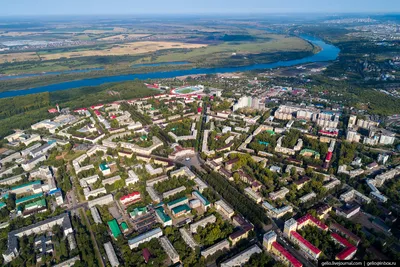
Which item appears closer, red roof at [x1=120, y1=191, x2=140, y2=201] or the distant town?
the distant town

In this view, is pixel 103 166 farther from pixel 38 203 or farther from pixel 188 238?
pixel 188 238

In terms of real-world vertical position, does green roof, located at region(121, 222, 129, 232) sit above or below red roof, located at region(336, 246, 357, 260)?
below

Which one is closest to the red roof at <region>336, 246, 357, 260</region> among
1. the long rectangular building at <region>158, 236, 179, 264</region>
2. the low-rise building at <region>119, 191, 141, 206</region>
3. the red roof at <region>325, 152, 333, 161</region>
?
the long rectangular building at <region>158, 236, 179, 264</region>

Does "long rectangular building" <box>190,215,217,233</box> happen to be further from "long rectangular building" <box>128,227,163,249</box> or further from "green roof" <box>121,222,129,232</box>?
"green roof" <box>121,222,129,232</box>

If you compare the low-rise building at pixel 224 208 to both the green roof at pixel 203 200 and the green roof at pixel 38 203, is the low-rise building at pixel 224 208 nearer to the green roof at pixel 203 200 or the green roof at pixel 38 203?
the green roof at pixel 203 200

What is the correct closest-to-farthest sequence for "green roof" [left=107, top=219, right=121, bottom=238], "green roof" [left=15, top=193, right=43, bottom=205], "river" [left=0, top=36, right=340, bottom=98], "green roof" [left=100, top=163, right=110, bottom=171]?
"green roof" [left=107, top=219, right=121, bottom=238]
"green roof" [left=15, top=193, right=43, bottom=205]
"green roof" [left=100, top=163, right=110, bottom=171]
"river" [left=0, top=36, right=340, bottom=98]

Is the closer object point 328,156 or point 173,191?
point 173,191

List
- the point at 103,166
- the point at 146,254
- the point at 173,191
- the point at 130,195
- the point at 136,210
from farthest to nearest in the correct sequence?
the point at 103,166 → the point at 173,191 → the point at 130,195 → the point at 136,210 → the point at 146,254

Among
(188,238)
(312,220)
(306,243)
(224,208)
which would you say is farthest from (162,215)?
(312,220)
